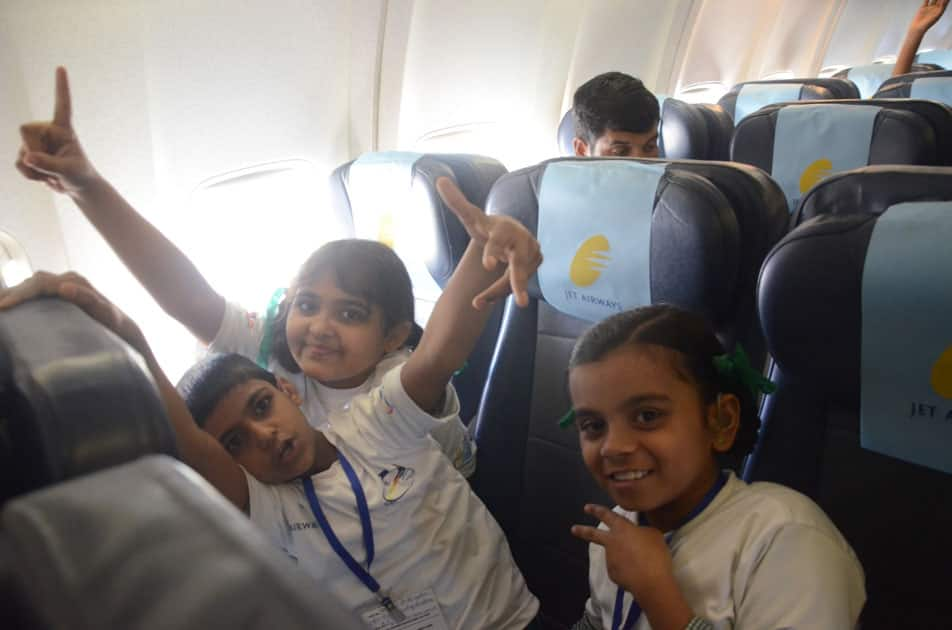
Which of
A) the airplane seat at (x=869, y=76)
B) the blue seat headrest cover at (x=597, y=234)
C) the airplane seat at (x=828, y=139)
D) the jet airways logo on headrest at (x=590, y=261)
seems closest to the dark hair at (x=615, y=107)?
the airplane seat at (x=828, y=139)

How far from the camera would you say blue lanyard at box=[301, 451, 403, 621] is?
1292 mm

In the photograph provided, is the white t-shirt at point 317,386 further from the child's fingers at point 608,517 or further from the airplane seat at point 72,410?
the airplane seat at point 72,410

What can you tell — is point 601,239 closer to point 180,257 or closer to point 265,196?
point 180,257

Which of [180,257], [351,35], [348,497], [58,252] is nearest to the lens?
[348,497]

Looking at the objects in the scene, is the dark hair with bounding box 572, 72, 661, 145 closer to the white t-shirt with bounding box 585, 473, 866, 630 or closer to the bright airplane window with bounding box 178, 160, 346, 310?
the bright airplane window with bounding box 178, 160, 346, 310

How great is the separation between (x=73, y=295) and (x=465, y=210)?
612 millimetres

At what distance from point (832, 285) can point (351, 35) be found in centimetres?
234

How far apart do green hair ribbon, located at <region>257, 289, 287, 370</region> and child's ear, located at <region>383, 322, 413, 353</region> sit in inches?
11.5

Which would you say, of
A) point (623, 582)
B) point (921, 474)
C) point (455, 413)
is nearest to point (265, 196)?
point (455, 413)

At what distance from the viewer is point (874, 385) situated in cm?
107

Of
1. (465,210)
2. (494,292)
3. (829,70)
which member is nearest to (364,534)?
(494,292)

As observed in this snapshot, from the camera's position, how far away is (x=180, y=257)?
1.65m

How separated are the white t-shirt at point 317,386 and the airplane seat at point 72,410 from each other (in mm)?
931

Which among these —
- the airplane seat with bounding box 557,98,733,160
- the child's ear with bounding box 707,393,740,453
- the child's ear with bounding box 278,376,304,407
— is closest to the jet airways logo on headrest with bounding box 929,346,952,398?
the child's ear with bounding box 707,393,740,453
